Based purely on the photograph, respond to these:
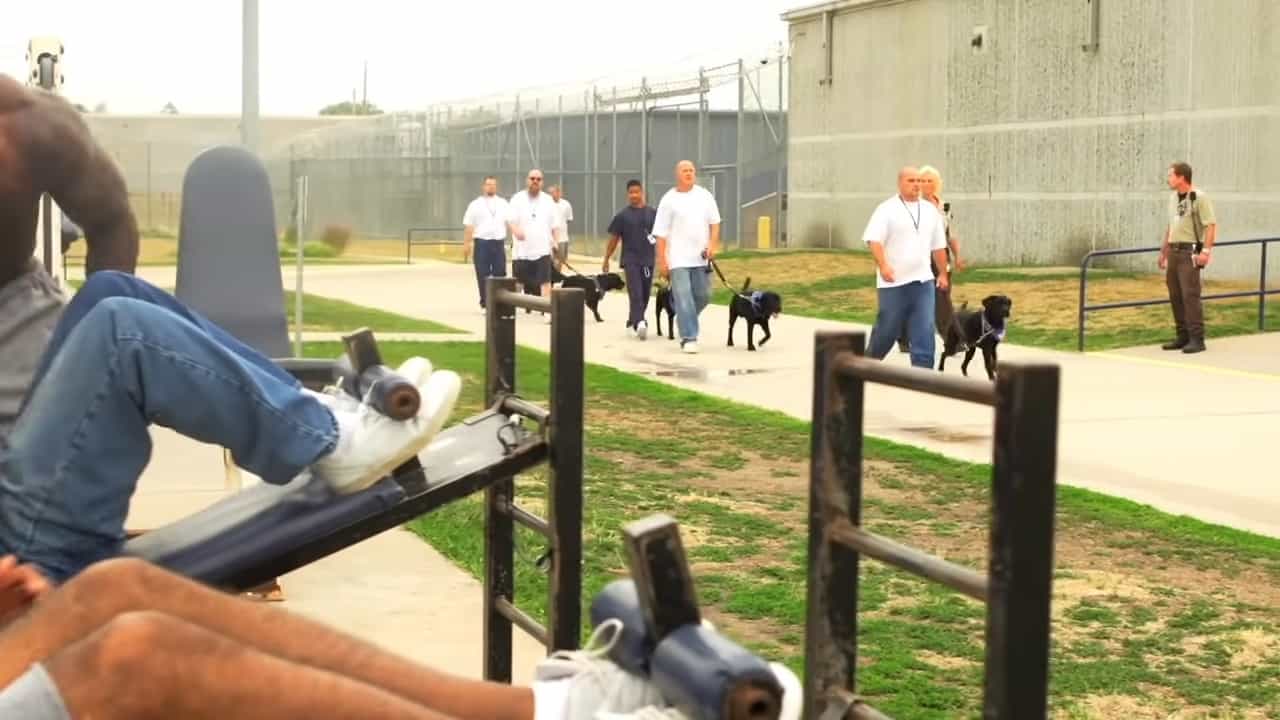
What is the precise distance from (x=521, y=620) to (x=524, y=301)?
768 millimetres

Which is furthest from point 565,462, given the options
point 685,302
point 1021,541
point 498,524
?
point 685,302

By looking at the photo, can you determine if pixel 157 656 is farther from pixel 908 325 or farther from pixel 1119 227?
pixel 1119 227

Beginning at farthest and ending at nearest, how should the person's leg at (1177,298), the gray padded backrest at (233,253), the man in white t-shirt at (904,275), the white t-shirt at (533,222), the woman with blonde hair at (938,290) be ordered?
the white t-shirt at (533,222), the person's leg at (1177,298), the woman with blonde hair at (938,290), the man in white t-shirt at (904,275), the gray padded backrest at (233,253)

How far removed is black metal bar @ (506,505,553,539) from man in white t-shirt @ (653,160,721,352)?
13.7 meters

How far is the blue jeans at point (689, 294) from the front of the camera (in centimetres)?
1872

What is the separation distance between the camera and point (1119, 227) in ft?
107

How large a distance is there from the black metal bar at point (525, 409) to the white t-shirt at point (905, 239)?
9940mm

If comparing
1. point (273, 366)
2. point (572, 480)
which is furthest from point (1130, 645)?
point (273, 366)

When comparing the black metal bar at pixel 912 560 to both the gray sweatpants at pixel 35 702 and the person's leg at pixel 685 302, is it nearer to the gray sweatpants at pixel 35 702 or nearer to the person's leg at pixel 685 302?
the gray sweatpants at pixel 35 702

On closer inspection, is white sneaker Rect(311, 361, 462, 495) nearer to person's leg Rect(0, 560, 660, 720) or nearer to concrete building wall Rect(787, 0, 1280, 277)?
person's leg Rect(0, 560, 660, 720)

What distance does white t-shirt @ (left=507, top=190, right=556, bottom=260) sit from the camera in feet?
74.2

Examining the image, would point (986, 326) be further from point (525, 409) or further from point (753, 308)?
point (525, 409)

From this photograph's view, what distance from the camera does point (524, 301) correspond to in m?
4.77

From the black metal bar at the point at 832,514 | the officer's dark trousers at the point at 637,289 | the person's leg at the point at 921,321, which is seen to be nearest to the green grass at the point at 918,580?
the black metal bar at the point at 832,514
